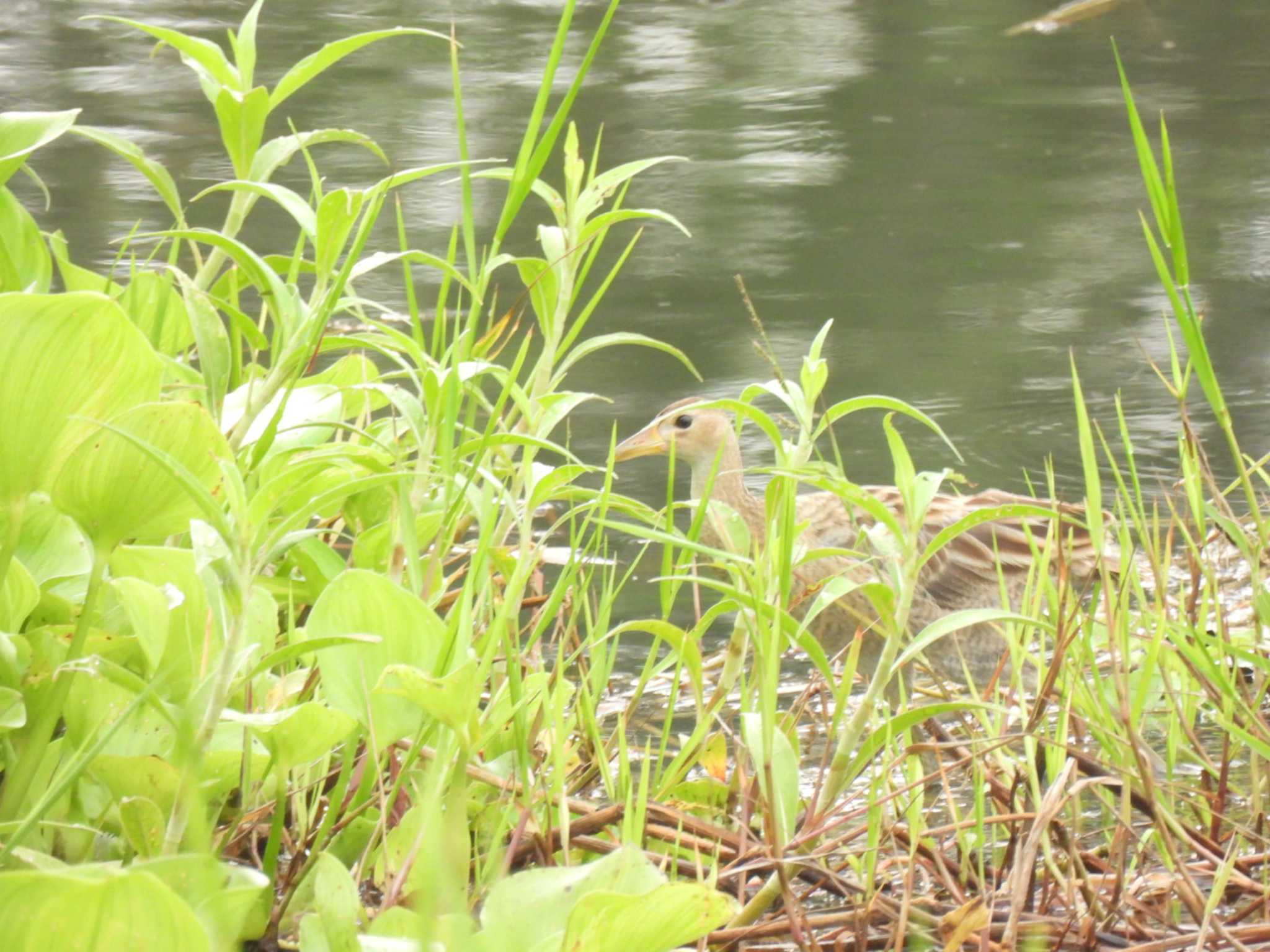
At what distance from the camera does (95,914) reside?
1.56 meters

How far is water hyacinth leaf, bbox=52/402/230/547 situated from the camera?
1818 millimetres

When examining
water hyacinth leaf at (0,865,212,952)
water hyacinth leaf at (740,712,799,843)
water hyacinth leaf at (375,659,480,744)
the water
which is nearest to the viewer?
water hyacinth leaf at (0,865,212,952)

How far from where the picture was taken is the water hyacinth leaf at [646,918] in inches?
65.3

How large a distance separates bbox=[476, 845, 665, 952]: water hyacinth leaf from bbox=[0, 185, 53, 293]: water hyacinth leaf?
3.66ft

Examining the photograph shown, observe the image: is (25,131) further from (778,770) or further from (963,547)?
(963,547)

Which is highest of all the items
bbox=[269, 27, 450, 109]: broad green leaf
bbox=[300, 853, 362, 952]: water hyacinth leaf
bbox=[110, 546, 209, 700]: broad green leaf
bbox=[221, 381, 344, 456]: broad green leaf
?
bbox=[269, 27, 450, 109]: broad green leaf

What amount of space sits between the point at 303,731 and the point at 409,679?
0.76 ft

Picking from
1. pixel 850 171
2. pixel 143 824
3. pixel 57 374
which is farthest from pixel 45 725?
pixel 850 171

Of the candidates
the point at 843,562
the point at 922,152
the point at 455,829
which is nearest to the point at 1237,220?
the point at 922,152

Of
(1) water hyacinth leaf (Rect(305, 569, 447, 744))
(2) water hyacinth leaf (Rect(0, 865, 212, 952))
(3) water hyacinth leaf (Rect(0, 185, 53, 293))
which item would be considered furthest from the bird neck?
(2) water hyacinth leaf (Rect(0, 865, 212, 952))

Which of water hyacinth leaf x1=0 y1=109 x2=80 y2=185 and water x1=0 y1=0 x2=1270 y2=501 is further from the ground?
water hyacinth leaf x1=0 y1=109 x2=80 y2=185

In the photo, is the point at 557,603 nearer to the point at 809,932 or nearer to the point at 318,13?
the point at 809,932

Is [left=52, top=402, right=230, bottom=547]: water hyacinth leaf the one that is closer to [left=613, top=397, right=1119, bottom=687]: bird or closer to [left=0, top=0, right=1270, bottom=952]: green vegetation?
[left=0, top=0, right=1270, bottom=952]: green vegetation

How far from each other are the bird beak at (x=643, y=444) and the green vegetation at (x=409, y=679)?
61.8 inches
